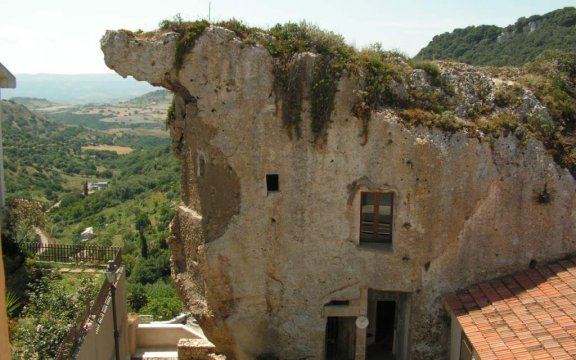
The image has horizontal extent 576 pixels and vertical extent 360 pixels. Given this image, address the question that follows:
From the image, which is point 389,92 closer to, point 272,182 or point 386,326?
point 272,182

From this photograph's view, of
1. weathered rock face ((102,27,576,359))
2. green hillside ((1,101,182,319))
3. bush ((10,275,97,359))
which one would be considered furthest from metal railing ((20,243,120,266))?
weathered rock face ((102,27,576,359))

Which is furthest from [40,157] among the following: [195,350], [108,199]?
[195,350]

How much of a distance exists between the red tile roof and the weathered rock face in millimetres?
514

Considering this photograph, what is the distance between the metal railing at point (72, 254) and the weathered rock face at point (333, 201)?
194 inches

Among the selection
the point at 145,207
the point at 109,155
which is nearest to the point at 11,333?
the point at 145,207

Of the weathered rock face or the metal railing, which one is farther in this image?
the metal railing

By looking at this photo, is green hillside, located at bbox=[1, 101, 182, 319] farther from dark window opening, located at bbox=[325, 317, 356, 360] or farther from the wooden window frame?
the wooden window frame

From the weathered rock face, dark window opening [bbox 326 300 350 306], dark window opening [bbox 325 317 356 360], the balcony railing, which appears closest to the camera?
the weathered rock face

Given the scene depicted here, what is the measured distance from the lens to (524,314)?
36.7ft

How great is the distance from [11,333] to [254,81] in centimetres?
734

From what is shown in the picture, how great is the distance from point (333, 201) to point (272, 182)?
1.47 m

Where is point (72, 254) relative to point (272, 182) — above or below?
below

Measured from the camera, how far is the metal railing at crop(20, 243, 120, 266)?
16875mm

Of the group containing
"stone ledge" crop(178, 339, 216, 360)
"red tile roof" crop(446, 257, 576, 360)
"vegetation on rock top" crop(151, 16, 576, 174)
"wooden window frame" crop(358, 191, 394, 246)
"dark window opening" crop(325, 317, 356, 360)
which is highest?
"vegetation on rock top" crop(151, 16, 576, 174)
